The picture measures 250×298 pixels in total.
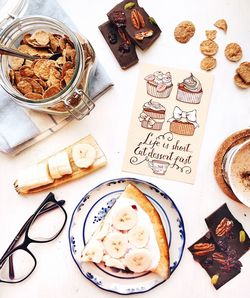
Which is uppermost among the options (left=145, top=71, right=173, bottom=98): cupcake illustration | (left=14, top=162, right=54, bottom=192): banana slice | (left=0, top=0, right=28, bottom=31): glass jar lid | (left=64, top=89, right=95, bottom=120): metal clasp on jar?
(left=0, top=0, right=28, bottom=31): glass jar lid

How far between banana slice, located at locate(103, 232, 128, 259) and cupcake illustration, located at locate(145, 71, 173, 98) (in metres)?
0.31

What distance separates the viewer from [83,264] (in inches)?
41.3

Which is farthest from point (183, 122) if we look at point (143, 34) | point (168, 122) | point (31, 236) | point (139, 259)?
point (31, 236)

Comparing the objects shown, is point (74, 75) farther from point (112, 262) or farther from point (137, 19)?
point (112, 262)

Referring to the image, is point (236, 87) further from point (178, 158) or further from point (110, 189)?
point (110, 189)

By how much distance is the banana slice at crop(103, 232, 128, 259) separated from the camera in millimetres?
1028

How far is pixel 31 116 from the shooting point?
103 centimetres

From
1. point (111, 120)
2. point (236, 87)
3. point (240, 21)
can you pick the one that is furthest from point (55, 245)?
point (240, 21)

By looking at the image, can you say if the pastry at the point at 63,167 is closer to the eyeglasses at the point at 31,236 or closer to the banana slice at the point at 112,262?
the eyeglasses at the point at 31,236

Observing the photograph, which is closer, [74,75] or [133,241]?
[74,75]

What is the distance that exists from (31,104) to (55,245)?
1.06 feet

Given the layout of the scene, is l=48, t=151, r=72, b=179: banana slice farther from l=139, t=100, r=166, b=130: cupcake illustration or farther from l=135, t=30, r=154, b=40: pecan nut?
l=135, t=30, r=154, b=40: pecan nut

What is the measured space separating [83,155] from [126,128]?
0.36ft

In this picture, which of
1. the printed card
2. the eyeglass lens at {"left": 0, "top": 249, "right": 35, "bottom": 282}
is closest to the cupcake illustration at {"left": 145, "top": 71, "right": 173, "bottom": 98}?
the printed card
